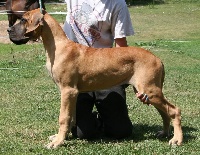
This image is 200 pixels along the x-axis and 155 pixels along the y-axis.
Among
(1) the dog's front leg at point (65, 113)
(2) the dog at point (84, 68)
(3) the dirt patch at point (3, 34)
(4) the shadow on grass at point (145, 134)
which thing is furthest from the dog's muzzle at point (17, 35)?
(3) the dirt patch at point (3, 34)

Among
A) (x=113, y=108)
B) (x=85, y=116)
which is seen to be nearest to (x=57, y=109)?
(x=85, y=116)

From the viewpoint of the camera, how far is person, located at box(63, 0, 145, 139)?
6.44 m

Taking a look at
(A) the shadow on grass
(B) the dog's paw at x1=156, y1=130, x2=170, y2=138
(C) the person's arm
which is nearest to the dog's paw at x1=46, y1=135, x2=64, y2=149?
(A) the shadow on grass

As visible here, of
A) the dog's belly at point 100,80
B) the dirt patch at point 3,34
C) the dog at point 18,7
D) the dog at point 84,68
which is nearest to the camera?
the dog at point 84,68

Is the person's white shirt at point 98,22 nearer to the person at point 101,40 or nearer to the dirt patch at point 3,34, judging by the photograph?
the person at point 101,40

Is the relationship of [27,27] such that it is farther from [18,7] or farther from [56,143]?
[18,7]

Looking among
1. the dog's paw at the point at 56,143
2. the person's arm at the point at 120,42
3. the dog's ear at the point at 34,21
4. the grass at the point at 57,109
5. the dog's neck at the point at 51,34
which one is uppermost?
the dog's ear at the point at 34,21

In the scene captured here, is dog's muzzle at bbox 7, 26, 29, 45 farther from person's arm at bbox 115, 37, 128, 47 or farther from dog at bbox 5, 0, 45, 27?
dog at bbox 5, 0, 45, 27

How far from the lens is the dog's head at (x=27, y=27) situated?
5820mm

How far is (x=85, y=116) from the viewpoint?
674cm

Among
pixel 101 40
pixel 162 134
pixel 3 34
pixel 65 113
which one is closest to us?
pixel 65 113

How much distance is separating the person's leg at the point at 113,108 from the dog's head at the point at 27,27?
131cm

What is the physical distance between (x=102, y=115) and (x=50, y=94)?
8.81ft

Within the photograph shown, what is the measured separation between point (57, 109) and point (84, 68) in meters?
2.29
